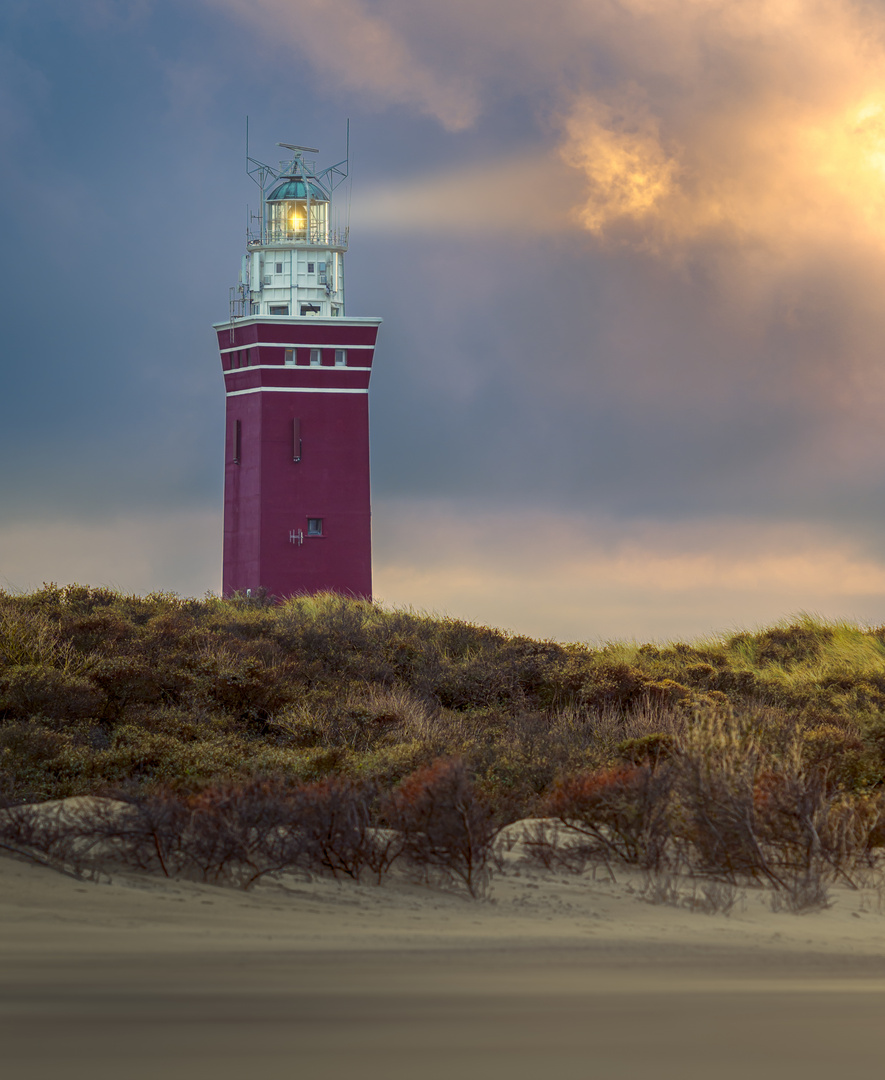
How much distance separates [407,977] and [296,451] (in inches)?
1018

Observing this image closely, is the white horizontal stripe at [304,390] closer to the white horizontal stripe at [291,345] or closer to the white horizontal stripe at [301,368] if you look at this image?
the white horizontal stripe at [301,368]

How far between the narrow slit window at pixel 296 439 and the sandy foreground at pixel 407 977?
76.7 feet

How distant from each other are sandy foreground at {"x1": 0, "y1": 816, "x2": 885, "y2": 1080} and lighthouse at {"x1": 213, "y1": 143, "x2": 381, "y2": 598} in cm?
2234

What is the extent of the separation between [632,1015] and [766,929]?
2.43 m

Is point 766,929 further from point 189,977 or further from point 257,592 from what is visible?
point 257,592

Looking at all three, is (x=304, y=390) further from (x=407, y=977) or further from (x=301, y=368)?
(x=407, y=977)

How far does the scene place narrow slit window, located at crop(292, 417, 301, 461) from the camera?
1227 inches

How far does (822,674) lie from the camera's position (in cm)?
2022

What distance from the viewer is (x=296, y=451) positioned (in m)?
31.2

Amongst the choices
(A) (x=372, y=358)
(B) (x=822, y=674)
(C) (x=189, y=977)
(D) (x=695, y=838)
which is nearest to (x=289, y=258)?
(A) (x=372, y=358)

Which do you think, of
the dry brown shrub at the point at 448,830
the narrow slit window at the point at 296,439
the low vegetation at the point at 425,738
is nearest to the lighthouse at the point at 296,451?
the narrow slit window at the point at 296,439

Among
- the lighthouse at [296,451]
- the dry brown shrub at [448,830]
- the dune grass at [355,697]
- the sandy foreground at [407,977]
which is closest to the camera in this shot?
the sandy foreground at [407,977]

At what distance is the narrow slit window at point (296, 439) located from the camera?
102 ft

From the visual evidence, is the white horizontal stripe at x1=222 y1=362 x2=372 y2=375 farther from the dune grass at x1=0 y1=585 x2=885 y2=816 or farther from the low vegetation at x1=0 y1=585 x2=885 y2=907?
the dune grass at x1=0 y1=585 x2=885 y2=816
